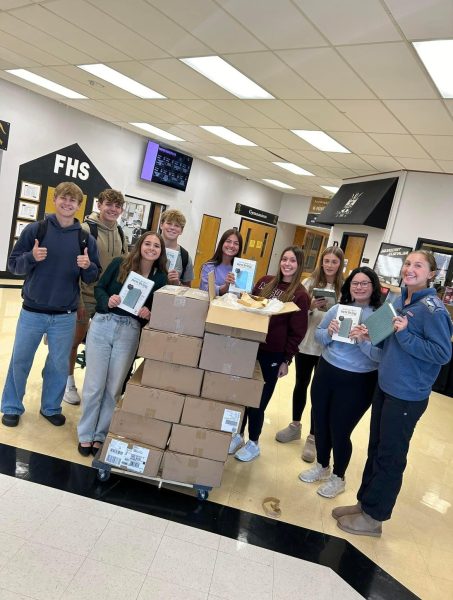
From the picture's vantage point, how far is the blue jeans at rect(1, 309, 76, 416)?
2.78m

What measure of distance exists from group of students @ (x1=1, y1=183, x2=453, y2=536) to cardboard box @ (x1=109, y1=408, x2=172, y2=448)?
0.27 m

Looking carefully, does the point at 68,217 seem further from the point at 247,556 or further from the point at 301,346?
the point at 247,556

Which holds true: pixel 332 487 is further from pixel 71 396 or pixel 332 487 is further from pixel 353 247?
pixel 353 247

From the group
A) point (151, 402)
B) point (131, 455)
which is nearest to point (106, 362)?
point (151, 402)

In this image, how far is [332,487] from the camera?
9.32 feet

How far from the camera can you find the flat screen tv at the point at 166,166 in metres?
9.34

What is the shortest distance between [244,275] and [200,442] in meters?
1.14

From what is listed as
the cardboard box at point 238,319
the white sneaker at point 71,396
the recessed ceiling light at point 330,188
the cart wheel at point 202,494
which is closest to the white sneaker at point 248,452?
the cart wheel at point 202,494

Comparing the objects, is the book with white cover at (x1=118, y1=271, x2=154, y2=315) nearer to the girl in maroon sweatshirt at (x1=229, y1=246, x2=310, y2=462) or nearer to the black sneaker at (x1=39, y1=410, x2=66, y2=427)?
the girl in maroon sweatshirt at (x1=229, y1=246, x2=310, y2=462)

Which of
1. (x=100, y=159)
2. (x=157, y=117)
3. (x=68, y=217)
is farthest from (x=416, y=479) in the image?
(x=100, y=159)

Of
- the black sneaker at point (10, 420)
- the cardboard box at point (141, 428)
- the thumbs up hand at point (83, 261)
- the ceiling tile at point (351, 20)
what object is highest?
the ceiling tile at point (351, 20)

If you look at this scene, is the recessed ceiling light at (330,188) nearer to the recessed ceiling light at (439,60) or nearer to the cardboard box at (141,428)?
the recessed ceiling light at (439,60)

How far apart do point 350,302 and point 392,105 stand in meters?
2.42

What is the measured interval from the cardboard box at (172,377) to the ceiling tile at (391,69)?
105 inches
